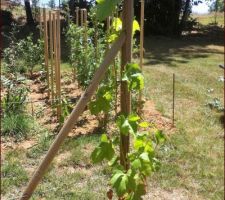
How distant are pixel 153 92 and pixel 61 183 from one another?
156 inches

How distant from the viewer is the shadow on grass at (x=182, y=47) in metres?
11.3

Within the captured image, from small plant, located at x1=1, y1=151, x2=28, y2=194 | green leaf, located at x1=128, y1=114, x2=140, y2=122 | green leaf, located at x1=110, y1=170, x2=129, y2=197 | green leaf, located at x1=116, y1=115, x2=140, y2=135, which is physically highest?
green leaf, located at x1=128, y1=114, x2=140, y2=122

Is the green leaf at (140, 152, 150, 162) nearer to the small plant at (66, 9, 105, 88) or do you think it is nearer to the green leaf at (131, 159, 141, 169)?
the green leaf at (131, 159, 141, 169)

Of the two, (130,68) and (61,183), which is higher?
(130,68)

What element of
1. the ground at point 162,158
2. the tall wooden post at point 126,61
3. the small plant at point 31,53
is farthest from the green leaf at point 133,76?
the small plant at point 31,53

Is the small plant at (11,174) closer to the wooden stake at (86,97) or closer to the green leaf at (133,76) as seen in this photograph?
the wooden stake at (86,97)

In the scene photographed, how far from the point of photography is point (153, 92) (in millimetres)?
7566

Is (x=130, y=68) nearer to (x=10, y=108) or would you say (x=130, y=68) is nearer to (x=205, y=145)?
(x=205, y=145)

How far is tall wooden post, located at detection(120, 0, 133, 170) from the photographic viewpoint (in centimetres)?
199

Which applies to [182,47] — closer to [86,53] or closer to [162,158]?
[86,53]

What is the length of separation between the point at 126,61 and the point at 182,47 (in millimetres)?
11570

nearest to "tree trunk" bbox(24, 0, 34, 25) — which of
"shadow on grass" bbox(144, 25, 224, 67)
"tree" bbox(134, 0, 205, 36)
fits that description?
"tree" bbox(134, 0, 205, 36)

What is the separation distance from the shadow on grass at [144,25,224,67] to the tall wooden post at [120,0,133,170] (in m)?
8.37

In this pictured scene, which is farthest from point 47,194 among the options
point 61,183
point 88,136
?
point 88,136
